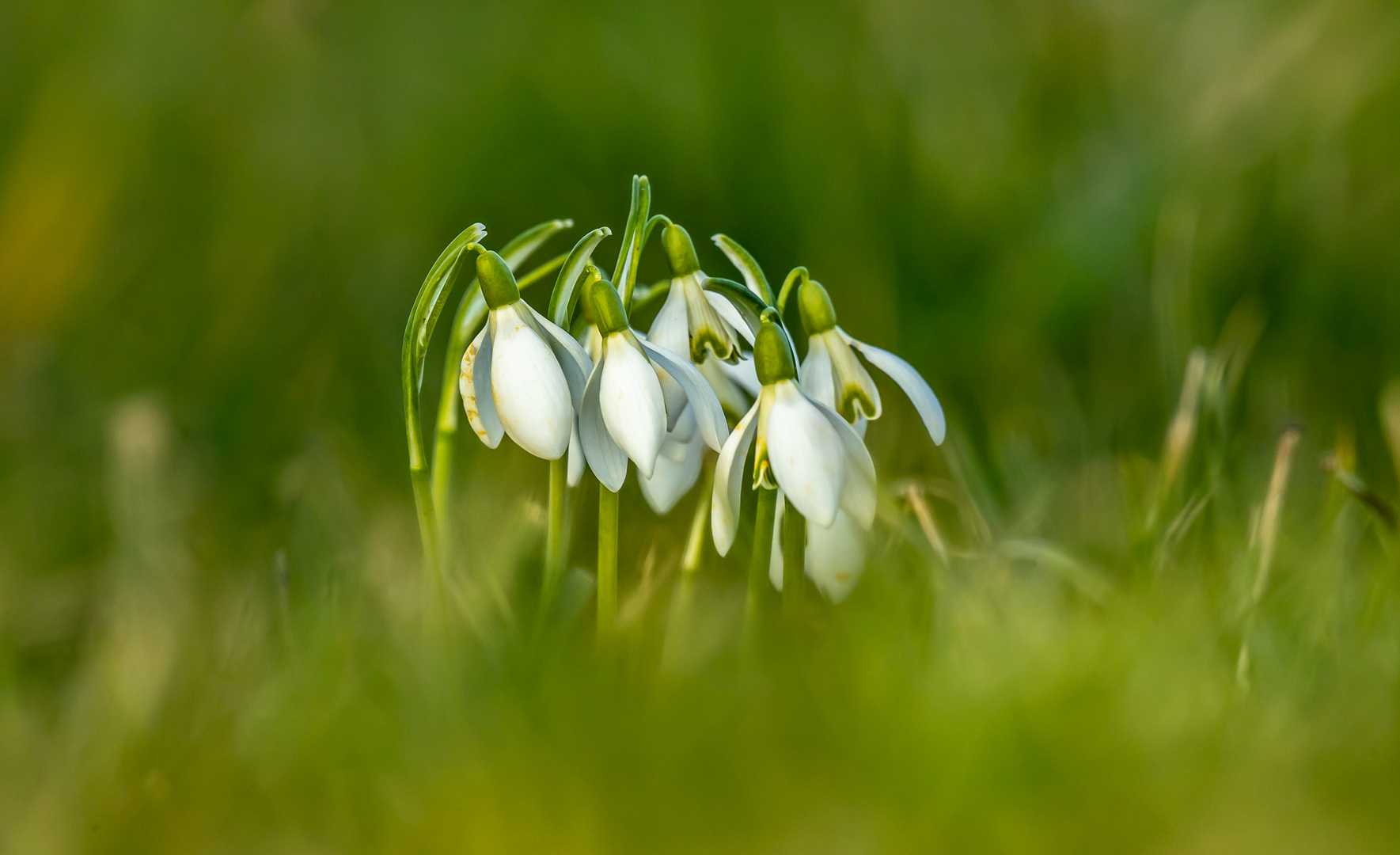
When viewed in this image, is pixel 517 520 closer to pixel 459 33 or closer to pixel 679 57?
pixel 679 57

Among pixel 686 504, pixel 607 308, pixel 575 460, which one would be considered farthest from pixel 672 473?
pixel 686 504

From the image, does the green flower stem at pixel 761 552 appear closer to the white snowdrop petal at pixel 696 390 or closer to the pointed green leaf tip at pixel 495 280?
the white snowdrop petal at pixel 696 390

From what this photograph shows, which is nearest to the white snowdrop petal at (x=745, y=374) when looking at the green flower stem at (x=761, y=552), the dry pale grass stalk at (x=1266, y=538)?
the green flower stem at (x=761, y=552)

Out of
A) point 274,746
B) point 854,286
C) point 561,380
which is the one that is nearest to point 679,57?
point 854,286

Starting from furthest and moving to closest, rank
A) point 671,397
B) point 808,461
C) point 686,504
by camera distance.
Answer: point 686,504 < point 671,397 < point 808,461

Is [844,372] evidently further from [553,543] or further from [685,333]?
[553,543]

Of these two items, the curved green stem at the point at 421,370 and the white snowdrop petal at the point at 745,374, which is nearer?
the curved green stem at the point at 421,370
